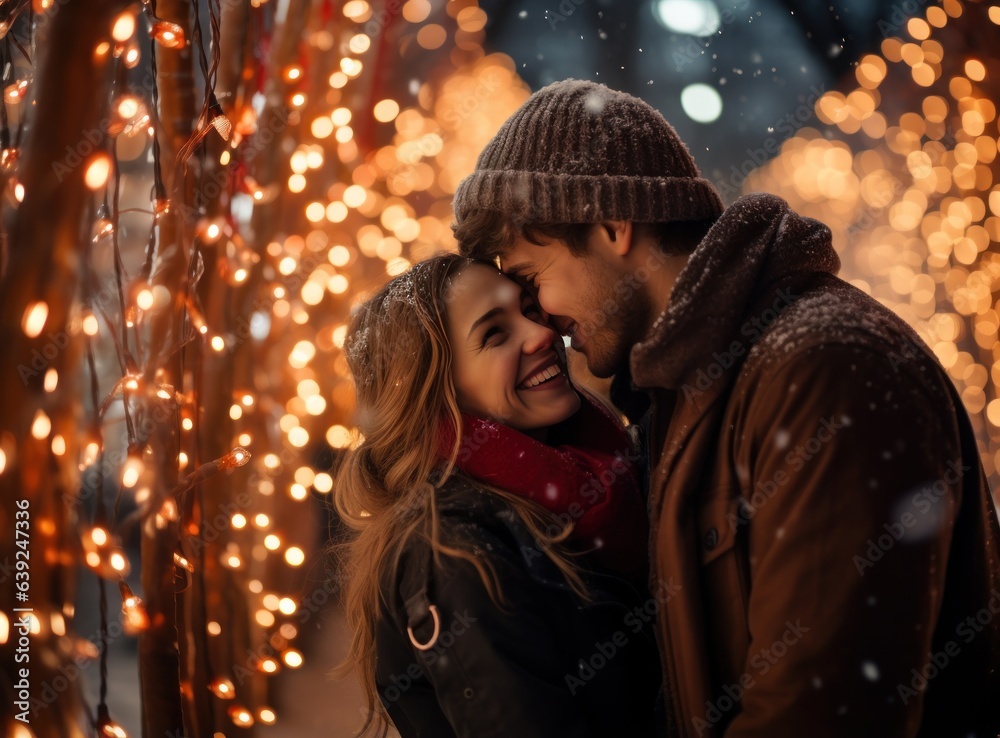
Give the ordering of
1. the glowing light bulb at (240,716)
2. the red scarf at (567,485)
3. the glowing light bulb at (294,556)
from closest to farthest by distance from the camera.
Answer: the red scarf at (567,485) < the glowing light bulb at (240,716) < the glowing light bulb at (294,556)

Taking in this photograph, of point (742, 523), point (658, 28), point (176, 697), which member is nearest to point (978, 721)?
point (742, 523)

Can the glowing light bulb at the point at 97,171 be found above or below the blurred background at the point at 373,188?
above

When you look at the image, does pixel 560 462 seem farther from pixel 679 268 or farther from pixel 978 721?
pixel 978 721

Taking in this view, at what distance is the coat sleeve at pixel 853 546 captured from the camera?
3.51 ft

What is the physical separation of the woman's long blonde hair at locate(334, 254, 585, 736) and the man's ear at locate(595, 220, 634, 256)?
28cm

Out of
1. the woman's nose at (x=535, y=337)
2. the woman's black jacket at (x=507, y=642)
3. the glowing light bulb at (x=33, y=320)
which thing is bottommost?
the woman's black jacket at (x=507, y=642)

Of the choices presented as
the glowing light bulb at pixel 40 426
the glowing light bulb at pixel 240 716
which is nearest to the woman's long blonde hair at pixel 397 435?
the glowing light bulb at pixel 40 426

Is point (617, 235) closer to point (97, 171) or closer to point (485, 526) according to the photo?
point (485, 526)

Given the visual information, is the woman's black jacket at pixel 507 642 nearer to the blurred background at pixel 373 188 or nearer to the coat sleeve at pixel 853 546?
the coat sleeve at pixel 853 546

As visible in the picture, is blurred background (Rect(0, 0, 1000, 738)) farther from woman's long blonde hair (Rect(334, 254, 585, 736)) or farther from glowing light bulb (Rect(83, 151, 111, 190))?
glowing light bulb (Rect(83, 151, 111, 190))

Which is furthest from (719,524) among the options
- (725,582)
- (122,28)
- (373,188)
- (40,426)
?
(373,188)

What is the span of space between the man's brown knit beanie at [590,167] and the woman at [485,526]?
203 mm

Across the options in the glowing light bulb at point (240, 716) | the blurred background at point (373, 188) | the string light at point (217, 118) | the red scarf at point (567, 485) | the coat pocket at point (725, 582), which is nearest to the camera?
the coat pocket at point (725, 582)

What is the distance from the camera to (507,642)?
1.27 metres
